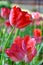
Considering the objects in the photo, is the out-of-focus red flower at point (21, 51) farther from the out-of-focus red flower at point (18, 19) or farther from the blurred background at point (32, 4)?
the blurred background at point (32, 4)

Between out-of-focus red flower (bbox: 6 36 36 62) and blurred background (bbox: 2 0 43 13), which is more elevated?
blurred background (bbox: 2 0 43 13)

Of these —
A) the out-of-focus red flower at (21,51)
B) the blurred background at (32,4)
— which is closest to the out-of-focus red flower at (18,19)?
the out-of-focus red flower at (21,51)

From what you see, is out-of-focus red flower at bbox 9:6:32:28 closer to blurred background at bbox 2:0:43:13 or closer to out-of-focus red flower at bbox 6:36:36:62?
out-of-focus red flower at bbox 6:36:36:62

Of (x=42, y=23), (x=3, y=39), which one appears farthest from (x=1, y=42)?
(x=42, y=23)

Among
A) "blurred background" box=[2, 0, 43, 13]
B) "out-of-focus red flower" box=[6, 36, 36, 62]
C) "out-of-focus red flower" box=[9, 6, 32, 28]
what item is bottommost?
"out-of-focus red flower" box=[6, 36, 36, 62]

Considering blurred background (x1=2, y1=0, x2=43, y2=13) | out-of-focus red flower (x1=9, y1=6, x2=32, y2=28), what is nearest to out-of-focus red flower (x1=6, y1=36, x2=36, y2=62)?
out-of-focus red flower (x1=9, y1=6, x2=32, y2=28)

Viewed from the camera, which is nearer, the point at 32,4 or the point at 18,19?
the point at 18,19

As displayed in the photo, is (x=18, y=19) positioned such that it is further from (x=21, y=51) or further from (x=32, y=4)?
(x=32, y=4)

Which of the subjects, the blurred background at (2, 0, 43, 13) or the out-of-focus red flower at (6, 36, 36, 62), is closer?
the out-of-focus red flower at (6, 36, 36, 62)

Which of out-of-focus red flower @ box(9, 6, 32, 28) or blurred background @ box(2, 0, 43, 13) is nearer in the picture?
out-of-focus red flower @ box(9, 6, 32, 28)

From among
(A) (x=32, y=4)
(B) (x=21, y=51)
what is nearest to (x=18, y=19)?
(B) (x=21, y=51)
